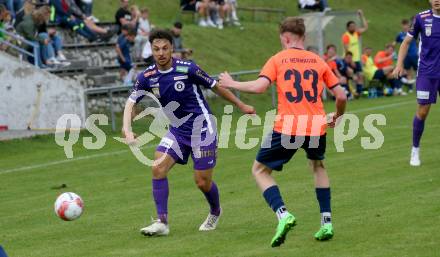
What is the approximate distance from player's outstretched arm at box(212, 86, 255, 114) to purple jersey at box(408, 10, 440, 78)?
485 cm

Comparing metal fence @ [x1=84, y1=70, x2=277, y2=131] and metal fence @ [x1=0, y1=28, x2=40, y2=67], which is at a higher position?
metal fence @ [x1=0, y1=28, x2=40, y2=67]

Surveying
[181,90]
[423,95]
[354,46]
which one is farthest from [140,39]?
[181,90]

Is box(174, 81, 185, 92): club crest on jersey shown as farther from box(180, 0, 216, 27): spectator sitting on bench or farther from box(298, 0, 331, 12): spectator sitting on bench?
box(298, 0, 331, 12): spectator sitting on bench

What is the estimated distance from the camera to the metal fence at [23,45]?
2281cm

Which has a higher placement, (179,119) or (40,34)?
(179,119)

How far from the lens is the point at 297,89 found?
30.6ft

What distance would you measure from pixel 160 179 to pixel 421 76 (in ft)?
17.7

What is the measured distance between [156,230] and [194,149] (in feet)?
3.04

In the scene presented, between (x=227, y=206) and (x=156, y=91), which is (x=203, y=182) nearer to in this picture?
(x=156, y=91)

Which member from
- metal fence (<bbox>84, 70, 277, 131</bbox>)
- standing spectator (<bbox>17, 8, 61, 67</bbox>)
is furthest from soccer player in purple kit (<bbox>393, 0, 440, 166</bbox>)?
standing spectator (<bbox>17, 8, 61, 67</bbox>)

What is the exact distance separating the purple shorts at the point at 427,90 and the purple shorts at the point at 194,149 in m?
4.75

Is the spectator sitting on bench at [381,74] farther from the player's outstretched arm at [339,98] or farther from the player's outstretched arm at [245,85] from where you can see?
the player's outstretched arm at [245,85]

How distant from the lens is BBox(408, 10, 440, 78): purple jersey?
47.5 feet

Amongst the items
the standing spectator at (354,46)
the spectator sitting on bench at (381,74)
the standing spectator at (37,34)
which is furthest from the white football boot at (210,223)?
the spectator sitting on bench at (381,74)
